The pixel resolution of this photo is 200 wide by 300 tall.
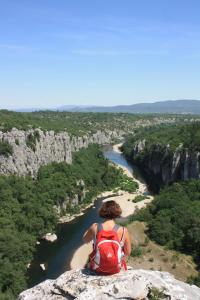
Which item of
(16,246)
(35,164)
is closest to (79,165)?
(35,164)

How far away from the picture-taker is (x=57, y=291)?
471 inches

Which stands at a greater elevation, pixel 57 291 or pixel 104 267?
pixel 104 267

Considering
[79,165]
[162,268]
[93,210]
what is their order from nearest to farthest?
[162,268]
[93,210]
[79,165]

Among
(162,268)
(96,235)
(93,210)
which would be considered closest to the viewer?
(96,235)

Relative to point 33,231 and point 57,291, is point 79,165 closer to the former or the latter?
point 33,231

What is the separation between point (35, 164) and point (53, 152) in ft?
50.0

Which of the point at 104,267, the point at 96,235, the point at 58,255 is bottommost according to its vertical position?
the point at 58,255

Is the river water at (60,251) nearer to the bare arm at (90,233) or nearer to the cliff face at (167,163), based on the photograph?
the cliff face at (167,163)

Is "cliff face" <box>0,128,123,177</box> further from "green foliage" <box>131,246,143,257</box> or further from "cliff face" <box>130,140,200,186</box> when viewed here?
"green foliage" <box>131,246,143,257</box>

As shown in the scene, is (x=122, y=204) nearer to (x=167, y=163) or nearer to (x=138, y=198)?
(x=138, y=198)

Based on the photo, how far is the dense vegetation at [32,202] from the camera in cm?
5691

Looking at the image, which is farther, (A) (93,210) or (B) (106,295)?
(A) (93,210)

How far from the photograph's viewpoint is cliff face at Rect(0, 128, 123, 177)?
9430cm

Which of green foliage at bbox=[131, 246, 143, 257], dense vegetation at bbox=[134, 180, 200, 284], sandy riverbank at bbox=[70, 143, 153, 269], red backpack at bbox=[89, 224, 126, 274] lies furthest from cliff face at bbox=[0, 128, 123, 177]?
red backpack at bbox=[89, 224, 126, 274]
